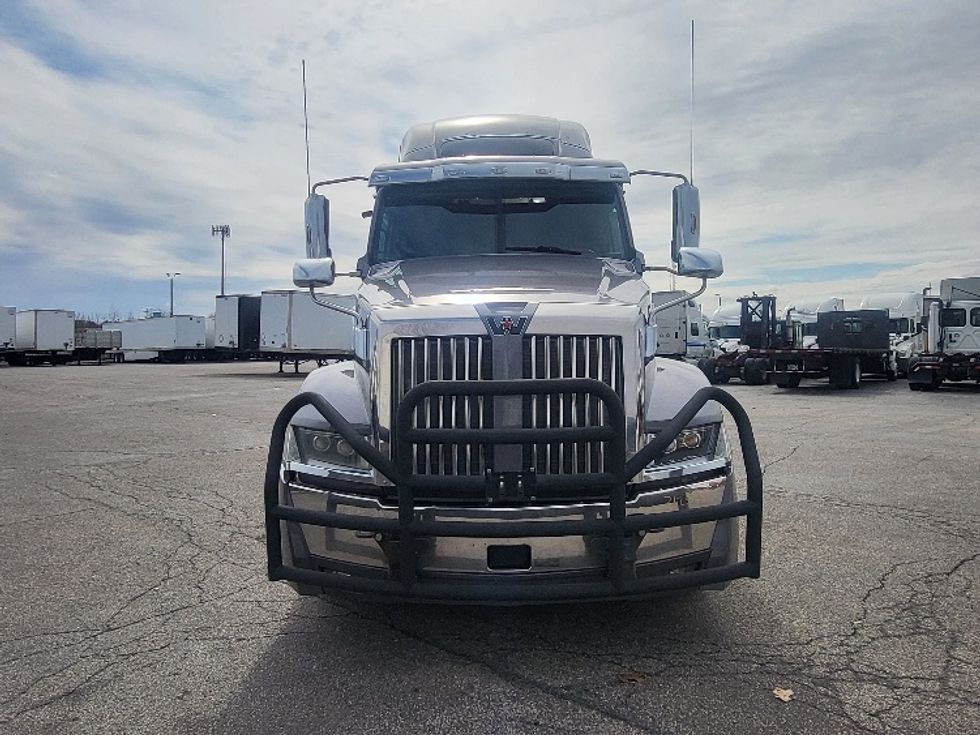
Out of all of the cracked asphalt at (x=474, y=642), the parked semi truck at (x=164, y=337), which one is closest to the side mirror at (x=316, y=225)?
the cracked asphalt at (x=474, y=642)

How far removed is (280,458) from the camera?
11.0ft

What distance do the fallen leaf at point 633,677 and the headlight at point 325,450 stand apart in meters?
1.43

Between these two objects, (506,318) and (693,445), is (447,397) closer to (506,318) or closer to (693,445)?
(506,318)

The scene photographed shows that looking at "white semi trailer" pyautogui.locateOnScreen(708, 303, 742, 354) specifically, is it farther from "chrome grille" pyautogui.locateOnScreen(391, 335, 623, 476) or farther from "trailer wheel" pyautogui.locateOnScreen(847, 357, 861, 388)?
"chrome grille" pyautogui.locateOnScreen(391, 335, 623, 476)

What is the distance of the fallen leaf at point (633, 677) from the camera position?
3135mm

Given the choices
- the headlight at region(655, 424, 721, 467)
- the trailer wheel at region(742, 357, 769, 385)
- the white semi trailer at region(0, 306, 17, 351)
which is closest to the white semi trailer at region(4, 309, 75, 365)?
the white semi trailer at region(0, 306, 17, 351)

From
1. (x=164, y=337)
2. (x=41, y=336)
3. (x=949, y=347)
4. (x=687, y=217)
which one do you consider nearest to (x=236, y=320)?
(x=41, y=336)

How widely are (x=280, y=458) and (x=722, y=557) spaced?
2.01 metres

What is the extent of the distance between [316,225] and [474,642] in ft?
10.5

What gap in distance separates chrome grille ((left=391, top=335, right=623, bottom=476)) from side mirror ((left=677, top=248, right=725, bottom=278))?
1.58 m

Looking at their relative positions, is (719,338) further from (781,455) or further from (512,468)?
(512,468)

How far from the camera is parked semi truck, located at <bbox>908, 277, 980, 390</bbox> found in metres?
20.5

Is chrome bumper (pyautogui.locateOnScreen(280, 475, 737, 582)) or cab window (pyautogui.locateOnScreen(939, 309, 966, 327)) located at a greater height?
cab window (pyautogui.locateOnScreen(939, 309, 966, 327))

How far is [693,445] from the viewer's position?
338cm
